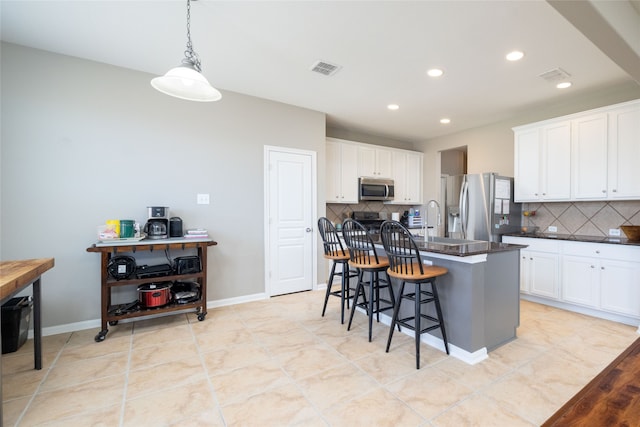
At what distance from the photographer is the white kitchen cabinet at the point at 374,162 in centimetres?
512

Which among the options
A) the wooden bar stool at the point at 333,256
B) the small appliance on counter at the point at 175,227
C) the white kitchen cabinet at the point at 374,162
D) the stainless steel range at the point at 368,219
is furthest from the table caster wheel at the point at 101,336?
the white kitchen cabinet at the point at 374,162

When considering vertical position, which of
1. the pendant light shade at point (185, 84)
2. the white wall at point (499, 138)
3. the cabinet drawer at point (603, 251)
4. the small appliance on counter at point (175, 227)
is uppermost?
the white wall at point (499, 138)

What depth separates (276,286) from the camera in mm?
3990

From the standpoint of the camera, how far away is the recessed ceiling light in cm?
265

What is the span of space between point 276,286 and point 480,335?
2.56 metres

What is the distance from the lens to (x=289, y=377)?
206cm

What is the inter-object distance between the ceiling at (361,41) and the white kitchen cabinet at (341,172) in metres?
1.19

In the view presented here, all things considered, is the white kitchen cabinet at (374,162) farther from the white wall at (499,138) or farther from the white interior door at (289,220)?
the white interior door at (289,220)

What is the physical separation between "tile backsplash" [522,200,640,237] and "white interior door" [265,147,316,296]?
3319 mm

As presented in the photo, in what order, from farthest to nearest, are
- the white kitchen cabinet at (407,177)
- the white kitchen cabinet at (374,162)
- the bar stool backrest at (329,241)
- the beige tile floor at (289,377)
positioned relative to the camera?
1. the white kitchen cabinet at (407,177)
2. the white kitchen cabinet at (374,162)
3. the bar stool backrest at (329,241)
4. the beige tile floor at (289,377)

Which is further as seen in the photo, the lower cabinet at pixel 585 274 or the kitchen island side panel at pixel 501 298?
the lower cabinet at pixel 585 274

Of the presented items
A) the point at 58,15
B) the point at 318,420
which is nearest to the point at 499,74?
the point at 318,420

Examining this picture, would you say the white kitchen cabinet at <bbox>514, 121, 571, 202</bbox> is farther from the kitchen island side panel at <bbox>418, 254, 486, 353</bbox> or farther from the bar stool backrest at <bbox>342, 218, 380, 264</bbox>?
the bar stool backrest at <bbox>342, 218, 380, 264</bbox>

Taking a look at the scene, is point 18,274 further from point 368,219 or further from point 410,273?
point 368,219
